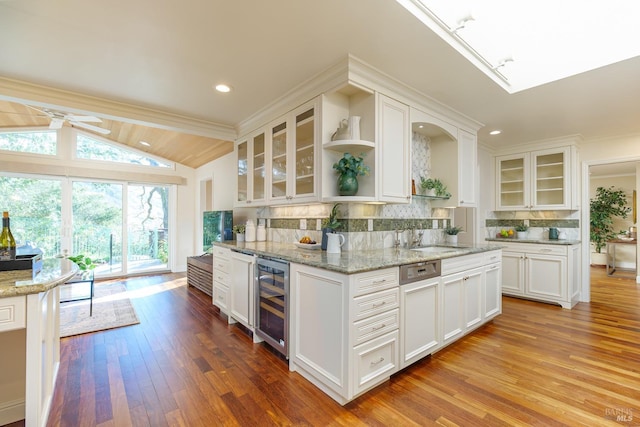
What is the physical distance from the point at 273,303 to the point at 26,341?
1488 millimetres

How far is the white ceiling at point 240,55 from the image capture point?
167 centimetres

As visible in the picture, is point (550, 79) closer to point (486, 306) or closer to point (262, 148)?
point (486, 306)

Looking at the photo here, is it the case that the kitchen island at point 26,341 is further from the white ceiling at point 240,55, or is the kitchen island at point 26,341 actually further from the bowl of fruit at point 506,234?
the bowl of fruit at point 506,234

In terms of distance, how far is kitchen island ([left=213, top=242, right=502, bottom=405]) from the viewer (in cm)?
176

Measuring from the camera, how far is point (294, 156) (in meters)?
2.72

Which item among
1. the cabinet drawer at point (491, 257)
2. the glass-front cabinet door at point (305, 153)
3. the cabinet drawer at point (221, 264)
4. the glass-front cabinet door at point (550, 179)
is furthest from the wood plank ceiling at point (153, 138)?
the glass-front cabinet door at point (550, 179)

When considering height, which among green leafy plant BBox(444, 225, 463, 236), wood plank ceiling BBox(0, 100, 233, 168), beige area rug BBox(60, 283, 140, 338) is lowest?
beige area rug BBox(60, 283, 140, 338)

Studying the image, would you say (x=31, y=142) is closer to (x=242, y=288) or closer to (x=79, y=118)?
(x=79, y=118)

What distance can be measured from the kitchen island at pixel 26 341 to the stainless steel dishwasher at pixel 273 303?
4.28 ft

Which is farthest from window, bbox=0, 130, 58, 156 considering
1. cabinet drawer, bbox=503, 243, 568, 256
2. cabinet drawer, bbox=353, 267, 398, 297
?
cabinet drawer, bbox=503, 243, 568, 256

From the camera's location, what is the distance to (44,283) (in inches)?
51.8

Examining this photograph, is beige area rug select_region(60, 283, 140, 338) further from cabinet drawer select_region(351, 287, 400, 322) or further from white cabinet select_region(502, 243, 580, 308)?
white cabinet select_region(502, 243, 580, 308)

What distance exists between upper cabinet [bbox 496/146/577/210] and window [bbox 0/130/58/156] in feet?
26.3

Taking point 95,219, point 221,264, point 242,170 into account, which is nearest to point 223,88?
point 242,170
